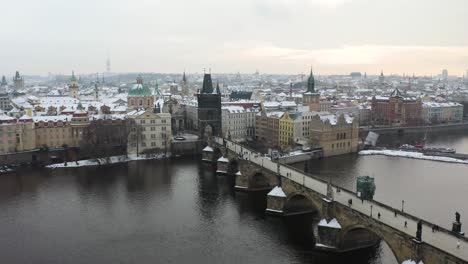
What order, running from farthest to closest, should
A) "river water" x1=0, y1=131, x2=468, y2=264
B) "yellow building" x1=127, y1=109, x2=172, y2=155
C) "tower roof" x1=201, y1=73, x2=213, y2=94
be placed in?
1. "tower roof" x1=201, y1=73, x2=213, y2=94
2. "yellow building" x1=127, y1=109, x2=172, y2=155
3. "river water" x1=0, y1=131, x2=468, y2=264

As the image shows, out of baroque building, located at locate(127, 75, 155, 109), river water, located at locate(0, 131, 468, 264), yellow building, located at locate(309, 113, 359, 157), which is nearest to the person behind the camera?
river water, located at locate(0, 131, 468, 264)

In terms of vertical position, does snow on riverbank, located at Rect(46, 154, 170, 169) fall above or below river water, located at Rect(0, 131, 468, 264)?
above

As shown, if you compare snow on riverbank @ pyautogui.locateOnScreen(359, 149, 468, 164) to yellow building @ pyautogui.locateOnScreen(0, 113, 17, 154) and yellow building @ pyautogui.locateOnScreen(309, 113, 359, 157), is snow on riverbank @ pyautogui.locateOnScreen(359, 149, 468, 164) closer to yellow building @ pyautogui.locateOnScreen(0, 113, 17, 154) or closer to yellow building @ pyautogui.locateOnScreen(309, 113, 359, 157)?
yellow building @ pyautogui.locateOnScreen(309, 113, 359, 157)

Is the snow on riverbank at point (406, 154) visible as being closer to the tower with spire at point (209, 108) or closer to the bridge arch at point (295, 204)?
the tower with spire at point (209, 108)

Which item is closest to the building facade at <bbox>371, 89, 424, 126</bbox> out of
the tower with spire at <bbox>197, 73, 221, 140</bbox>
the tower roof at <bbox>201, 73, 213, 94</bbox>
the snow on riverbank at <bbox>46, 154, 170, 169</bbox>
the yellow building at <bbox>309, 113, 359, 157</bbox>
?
the yellow building at <bbox>309, 113, 359, 157</bbox>

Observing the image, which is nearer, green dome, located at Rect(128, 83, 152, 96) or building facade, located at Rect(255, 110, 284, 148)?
building facade, located at Rect(255, 110, 284, 148)

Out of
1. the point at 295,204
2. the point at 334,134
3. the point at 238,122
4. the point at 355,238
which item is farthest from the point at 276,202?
the point at 238,122

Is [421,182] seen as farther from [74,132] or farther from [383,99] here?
[383,99]

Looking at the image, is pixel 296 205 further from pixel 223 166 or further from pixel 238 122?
pixel 238 122
